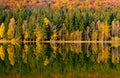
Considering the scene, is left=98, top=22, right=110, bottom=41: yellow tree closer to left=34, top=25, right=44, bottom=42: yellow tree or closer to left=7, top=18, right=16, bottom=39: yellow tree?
left=34, top=25, right=44, bottom=42: yellow tree

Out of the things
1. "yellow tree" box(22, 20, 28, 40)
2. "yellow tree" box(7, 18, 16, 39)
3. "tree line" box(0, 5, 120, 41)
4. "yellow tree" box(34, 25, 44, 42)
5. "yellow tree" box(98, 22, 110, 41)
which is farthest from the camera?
"yellow tree" box(98, 22, 110, 41)

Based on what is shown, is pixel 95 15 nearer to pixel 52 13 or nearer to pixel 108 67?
pixel 52 13

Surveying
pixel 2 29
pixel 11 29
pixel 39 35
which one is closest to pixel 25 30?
pixel 11 29

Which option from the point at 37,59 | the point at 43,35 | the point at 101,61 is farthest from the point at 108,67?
the point at 43,35

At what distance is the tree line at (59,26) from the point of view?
125625 mm

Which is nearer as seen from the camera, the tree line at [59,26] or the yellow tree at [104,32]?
the tree line at [59,26]

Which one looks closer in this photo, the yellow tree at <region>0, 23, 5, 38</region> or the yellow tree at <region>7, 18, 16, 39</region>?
the yellow tree at <region>0, 23, 5, 38</region>

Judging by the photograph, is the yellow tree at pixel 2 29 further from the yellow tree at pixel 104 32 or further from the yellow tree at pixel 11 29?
the yellow tree at pixel 104 32

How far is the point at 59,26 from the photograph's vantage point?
440 ft

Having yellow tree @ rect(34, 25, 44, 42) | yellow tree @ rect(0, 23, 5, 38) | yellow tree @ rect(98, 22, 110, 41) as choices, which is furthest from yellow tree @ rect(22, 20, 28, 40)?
yellow tree @ rect(98, 22, 110, 41)

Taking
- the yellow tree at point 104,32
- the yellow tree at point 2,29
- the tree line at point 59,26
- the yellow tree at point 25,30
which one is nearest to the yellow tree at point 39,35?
the tree line at point 59,26

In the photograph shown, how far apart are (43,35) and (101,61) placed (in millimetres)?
66258

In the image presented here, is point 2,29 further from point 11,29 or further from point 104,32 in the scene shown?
point 104,32

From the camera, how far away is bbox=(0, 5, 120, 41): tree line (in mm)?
125625
